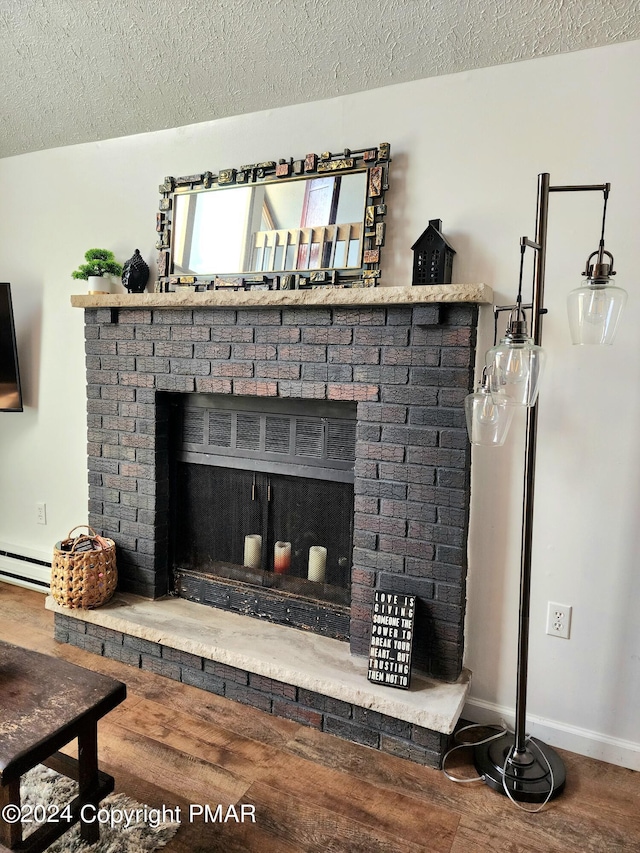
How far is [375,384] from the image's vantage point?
2029 millimetres

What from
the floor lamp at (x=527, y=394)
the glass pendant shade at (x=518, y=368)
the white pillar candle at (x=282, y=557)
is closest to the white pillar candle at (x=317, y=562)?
the white pillar candle at (x=282, y=557)

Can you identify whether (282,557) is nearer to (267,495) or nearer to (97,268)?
(267,495)

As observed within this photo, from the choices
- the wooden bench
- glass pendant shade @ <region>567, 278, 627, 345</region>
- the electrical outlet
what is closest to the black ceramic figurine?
the wooden bench

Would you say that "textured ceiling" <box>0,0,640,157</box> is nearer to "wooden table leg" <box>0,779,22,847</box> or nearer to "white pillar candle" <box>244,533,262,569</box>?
"white pillar candle" <box>244,533,262,569</box>

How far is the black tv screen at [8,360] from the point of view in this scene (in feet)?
9.52

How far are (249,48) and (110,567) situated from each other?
2119mm

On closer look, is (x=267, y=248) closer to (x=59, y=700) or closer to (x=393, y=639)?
(x=393, y=639)

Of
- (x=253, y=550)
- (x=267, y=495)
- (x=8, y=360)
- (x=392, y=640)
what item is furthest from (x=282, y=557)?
(x=8, y=360)

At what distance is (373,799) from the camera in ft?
5.56

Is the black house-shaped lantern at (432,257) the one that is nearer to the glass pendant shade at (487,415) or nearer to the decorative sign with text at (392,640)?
the glass pendant shade at (487,415)

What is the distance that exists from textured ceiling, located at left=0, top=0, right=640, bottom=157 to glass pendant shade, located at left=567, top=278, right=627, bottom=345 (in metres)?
0.82

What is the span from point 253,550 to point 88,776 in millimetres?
1096

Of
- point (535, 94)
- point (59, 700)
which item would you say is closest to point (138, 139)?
point (535, 94)

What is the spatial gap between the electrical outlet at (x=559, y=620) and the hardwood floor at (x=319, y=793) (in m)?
0.42
